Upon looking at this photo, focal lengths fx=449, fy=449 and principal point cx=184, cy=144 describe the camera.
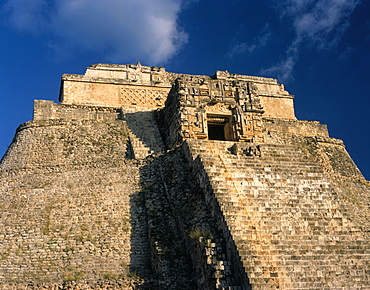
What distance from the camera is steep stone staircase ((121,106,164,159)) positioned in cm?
1803

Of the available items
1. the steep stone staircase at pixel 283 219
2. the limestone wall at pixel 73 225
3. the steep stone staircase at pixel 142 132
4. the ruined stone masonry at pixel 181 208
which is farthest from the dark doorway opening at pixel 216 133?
the limestone wall at pixel 73 225

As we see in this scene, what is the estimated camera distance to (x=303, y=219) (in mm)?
12273

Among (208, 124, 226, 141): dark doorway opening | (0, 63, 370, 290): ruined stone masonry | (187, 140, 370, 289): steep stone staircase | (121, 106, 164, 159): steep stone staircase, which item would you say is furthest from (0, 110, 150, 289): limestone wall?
(208, 124, 226, 141): dark doorway opening

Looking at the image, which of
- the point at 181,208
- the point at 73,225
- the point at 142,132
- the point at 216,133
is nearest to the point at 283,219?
the point at 181,208

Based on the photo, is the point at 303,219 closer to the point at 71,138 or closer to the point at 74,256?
the point at 74,256

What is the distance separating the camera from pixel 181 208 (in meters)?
13.2

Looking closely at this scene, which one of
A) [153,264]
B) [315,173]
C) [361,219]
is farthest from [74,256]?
[361,219]

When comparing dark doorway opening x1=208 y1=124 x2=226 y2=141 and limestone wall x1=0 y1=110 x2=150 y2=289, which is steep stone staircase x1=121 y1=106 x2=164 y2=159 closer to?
limestone wall x1=0 y1=110 x2=150 y2=289

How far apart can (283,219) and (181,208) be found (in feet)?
9.74

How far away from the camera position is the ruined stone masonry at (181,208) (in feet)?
35.5

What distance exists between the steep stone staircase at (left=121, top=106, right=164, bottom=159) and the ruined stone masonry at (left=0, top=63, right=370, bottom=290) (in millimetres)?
76

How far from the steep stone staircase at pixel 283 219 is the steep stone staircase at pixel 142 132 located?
337cm

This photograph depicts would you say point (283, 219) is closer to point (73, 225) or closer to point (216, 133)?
point (73, 225)

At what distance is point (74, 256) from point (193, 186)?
393cm
